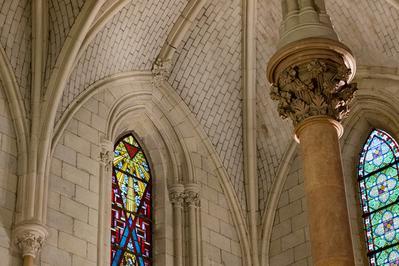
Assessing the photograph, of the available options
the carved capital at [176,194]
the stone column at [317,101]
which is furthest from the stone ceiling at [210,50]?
the stone column at [317,101]

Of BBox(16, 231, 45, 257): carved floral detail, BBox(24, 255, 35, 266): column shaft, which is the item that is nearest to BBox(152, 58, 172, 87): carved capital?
BBox(16, 231, 45, 257): carved floral detail

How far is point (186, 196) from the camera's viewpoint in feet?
52.2

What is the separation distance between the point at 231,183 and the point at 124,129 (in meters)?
2.03

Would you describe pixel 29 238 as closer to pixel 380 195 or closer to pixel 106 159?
pixel 106 159

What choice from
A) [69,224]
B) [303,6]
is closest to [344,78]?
[303,6]

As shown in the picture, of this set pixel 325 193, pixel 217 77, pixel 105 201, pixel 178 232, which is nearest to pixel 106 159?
pixel 105 201

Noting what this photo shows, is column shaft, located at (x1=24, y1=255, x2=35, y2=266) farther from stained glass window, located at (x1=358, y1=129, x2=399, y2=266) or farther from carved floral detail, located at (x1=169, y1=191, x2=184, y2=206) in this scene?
stained glass window, located at (x1=358, y1=129, x2=399, y2=266)

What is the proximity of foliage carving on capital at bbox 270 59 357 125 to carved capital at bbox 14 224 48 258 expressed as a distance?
3.71 meters

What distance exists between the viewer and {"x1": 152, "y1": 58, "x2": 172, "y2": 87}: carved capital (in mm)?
16156

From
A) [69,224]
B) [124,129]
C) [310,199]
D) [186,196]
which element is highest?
[124,129]

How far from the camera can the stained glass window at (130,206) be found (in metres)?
14.9

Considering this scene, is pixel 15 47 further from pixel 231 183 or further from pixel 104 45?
pixel 231 183

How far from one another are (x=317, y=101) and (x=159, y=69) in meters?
5.32

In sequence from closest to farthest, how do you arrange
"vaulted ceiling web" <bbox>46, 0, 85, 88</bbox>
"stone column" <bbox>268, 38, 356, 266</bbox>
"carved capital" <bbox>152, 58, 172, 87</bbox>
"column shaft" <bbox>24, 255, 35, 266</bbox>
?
"stone column" <bbox>268, 38, 356, 266</bbox> → "column shaft" <bbox>24, 255, 35, 266</bbox> → "vaulted ceiling web" <bbox>46, 0, 85, 88</bbox> → "carved capital" <bbox>152, 58, 172, 87</bbox>
